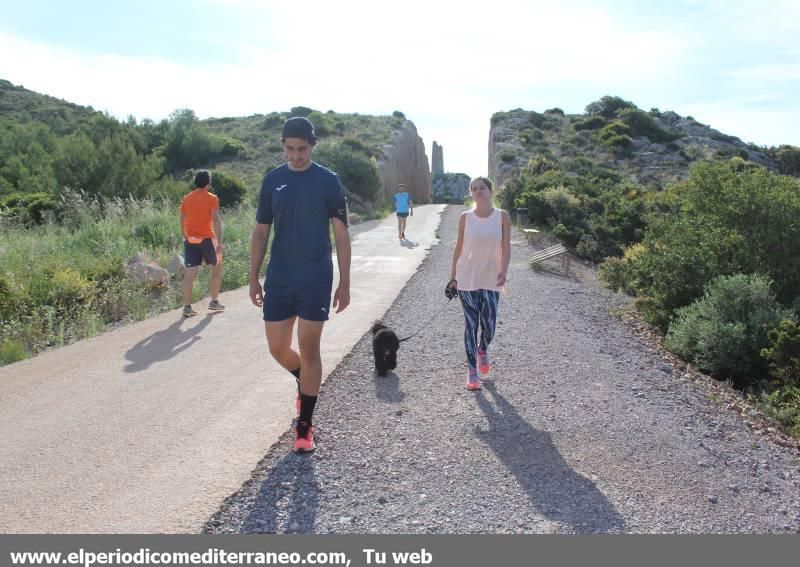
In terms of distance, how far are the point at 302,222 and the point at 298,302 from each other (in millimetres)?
470

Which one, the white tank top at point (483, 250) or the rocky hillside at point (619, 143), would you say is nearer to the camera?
the white tank top at point (483, 250)

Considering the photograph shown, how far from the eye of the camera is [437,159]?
275 feet

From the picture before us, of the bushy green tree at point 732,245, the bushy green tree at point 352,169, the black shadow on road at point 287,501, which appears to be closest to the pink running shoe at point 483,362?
the black shadow on road at point 287,501

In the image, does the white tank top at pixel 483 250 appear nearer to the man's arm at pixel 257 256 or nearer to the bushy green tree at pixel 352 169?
the man's arm at pixel 257 256

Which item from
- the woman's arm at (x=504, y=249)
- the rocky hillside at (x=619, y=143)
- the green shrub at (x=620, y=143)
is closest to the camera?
the woman's arm at (x=504, y=249)

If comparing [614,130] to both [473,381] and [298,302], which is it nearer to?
[473,381]

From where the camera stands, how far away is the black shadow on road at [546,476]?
362cm

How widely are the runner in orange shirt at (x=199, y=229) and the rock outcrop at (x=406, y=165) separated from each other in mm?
26349

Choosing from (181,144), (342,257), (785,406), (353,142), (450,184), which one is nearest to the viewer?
(342,257)

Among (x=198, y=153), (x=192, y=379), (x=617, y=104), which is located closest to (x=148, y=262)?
(x=192, y=379)

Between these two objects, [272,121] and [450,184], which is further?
[450,184]

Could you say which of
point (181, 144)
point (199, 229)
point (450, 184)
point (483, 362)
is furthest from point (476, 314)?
point (450, 184)

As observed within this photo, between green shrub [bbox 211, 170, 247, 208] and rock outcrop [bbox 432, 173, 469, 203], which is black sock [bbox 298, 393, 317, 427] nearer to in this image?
green shrub [bbox 211, 170, 247, 208]

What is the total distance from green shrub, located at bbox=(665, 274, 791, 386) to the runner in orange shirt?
232 inches
